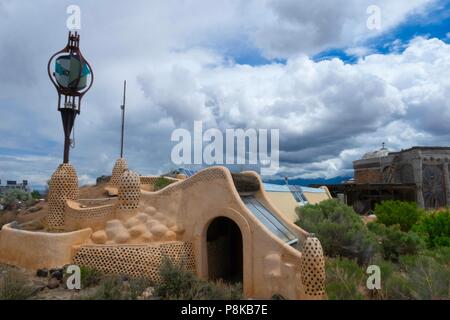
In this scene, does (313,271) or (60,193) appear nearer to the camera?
(313,271)

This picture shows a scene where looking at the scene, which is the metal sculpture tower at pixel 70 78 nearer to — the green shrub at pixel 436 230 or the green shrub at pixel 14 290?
the green shrub at pixel 14 290

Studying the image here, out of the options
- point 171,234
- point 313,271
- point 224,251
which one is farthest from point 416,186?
point 313,271

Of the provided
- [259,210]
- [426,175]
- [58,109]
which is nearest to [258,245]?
[259,210]

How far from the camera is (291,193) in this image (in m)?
20.9

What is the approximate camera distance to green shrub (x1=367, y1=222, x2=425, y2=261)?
15273 millimetres

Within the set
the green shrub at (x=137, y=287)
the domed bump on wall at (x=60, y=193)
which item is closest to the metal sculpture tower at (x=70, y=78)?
the domed bump on wall at (x=60, y=193)

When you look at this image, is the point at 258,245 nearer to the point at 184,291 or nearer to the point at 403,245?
the point at 184,291

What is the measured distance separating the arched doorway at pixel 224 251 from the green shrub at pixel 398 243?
6.82 metres

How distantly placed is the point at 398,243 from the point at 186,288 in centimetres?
1072

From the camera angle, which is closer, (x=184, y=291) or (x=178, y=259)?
(x=184, y=291)

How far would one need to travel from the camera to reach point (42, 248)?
12.6 metres

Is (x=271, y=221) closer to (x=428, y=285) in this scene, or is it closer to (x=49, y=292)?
(x=428, y=285)

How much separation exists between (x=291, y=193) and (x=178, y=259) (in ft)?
35.2

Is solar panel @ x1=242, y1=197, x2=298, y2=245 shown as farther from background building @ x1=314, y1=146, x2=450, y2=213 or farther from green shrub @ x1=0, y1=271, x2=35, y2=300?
background building @ x1=314, y1=146, x2=450, y2=213
